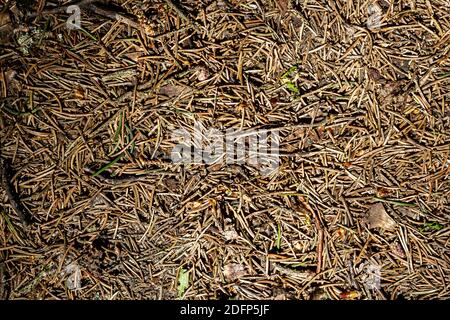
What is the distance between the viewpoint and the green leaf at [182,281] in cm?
220

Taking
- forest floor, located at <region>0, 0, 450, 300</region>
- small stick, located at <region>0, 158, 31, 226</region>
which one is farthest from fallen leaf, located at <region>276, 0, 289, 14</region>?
small stick, located at <region>0, 158, 31, 226</region>

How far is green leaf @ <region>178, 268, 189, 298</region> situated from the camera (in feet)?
7.22

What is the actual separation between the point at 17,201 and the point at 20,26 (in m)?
0.99

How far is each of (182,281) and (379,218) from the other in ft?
3.89

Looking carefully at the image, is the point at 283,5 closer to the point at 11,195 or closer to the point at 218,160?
the point at 218,160

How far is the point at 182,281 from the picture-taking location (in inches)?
86.7

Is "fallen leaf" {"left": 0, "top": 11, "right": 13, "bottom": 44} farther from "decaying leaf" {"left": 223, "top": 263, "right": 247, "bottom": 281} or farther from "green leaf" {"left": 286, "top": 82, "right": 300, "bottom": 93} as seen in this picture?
"decaying leaf" {"left": 223, "top": 263, "right": 247, "bottom": 281}

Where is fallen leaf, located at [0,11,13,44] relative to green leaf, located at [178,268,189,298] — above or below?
above

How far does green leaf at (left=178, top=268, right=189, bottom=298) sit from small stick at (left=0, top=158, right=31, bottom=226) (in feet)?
3.00

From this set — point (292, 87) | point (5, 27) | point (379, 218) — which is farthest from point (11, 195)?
point (379, 218)

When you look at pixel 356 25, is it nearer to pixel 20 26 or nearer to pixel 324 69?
pixel 324 69

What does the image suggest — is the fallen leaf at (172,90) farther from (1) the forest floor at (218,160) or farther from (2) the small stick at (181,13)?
(2) the small stick at (181,13)

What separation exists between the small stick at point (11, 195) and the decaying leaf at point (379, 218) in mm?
1952

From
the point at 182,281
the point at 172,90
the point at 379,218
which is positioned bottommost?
the point at 182,281
